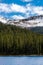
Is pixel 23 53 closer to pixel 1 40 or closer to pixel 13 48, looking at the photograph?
pixel 13 48

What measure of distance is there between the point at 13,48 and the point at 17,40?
546 centimetres

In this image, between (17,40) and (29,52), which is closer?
(29,52)

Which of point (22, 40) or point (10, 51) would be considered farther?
point (22, 40)

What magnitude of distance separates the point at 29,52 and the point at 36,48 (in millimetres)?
2781

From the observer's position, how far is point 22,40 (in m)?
88.7

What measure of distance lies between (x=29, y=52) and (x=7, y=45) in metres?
8.32

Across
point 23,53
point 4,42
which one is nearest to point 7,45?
point 4,42

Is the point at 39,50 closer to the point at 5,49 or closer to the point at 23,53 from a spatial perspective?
the point at 23,53

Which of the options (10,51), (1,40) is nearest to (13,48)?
(10,51)

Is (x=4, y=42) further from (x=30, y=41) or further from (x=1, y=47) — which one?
(x=30, y=41)

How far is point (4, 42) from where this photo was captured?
283ft

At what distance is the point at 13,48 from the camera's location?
8344 centimetres

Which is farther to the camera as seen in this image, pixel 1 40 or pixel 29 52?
pixel 1 40

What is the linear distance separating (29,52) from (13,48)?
216 inches
